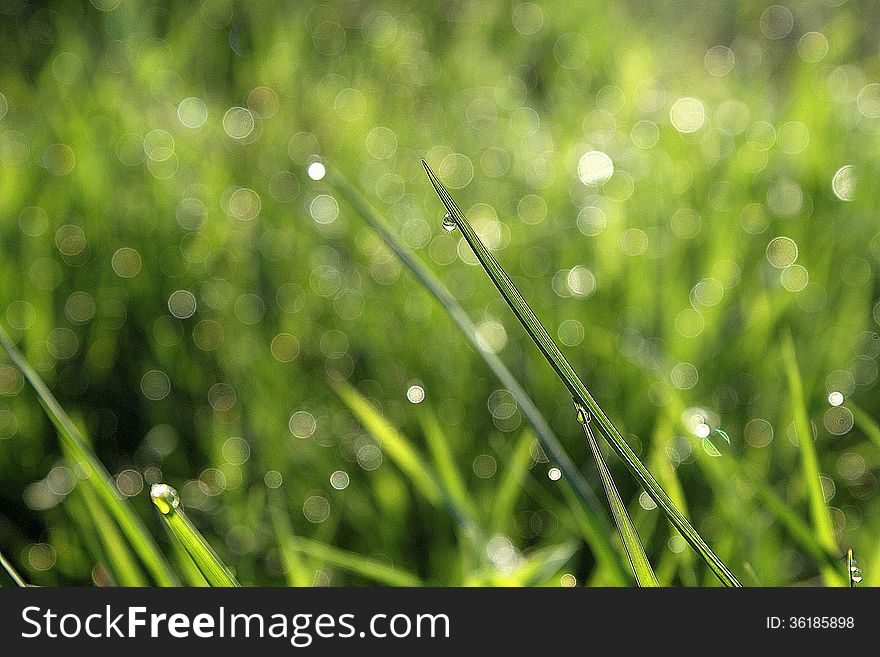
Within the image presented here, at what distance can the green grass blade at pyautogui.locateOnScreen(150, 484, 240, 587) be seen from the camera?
277 mm

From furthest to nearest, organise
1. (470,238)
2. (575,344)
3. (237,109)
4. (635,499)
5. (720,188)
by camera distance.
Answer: (237,109), (720,188), (575,344), (635,499), (470,238)

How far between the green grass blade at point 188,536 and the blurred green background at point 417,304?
138mm

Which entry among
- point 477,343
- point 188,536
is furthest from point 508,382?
point 188,536

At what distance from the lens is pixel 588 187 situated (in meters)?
0.83

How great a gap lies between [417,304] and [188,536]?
42cm

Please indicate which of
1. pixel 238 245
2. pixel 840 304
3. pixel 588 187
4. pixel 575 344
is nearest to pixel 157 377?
pixel 238 245

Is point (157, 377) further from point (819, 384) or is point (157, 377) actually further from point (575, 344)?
point (819, 384)

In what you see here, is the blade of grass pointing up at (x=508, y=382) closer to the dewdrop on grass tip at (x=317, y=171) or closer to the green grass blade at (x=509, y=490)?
the dewdrop on grass tip at (x=317, y=171)

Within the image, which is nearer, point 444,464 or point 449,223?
point 449,223

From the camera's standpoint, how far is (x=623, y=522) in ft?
0.90

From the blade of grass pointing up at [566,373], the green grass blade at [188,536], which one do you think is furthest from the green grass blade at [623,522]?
the green grass blade at [188,536]

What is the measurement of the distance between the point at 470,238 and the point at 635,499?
0.33m

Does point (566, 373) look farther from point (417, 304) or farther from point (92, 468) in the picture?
point (417, 304)

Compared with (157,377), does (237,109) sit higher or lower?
higher
